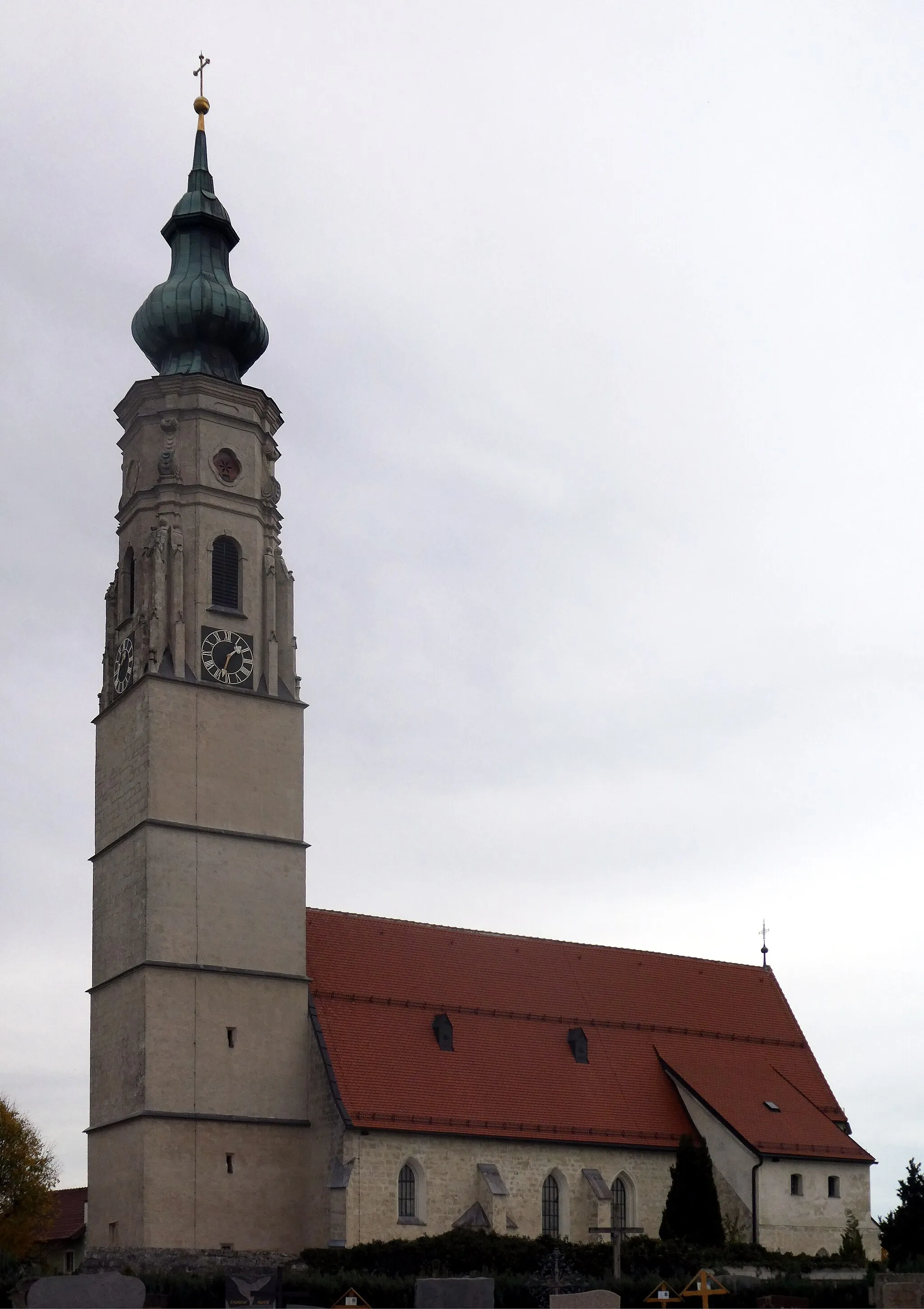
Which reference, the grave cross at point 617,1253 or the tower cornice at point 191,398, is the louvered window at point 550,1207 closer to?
the grave cross at point 617,1253

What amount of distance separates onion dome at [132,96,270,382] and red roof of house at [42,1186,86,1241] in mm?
24971

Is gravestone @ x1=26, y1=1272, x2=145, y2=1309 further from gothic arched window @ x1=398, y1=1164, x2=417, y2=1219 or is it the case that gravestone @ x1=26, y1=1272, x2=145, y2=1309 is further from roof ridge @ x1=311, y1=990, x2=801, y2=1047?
roof ridge @ x1=311, y1=990, x2=801, y2=1047

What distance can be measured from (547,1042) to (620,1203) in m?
4.45

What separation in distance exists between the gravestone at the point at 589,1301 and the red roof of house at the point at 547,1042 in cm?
1614

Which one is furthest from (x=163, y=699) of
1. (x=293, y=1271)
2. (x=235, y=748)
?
(x=293, y=1271)

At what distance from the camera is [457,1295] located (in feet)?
81.4

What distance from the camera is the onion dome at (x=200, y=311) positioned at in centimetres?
4662

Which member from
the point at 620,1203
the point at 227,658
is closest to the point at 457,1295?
the point at 620,1203

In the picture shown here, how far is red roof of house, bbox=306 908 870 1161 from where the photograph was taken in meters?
42.8

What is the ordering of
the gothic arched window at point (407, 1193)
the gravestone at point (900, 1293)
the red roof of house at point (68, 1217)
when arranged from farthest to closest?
the red roof of house at point (68, 1217), the gothic arched window at point (407, 1193), the gravestone at point (900, 1293)

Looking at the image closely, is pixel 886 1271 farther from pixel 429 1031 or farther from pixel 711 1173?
pixel 429 1031

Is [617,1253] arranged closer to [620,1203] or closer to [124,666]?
[620,1203]

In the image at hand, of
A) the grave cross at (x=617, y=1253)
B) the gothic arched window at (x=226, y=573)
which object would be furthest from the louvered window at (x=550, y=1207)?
the gothic arched window at (x=226, y=573)

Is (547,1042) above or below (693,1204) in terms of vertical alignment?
above
